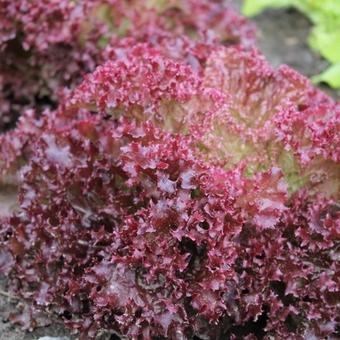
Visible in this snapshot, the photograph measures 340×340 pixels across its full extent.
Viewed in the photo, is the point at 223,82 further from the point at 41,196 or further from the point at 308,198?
the point at 41,196

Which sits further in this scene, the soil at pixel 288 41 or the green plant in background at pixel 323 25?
the soil at pixel 288 41

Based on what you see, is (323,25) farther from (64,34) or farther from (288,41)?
(64,34)

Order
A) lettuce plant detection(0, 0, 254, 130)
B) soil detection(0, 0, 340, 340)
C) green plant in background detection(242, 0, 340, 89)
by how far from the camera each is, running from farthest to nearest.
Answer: soil detection(0, 0, 340, 340)
green plant in background detection(242, 0, 340, 89)
lettuce plant detection(0, 0, 254, 130)

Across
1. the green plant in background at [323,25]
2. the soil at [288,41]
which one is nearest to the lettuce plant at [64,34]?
the green plant in background at [323,25]

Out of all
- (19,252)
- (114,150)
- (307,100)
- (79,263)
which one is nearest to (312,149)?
(307,100)

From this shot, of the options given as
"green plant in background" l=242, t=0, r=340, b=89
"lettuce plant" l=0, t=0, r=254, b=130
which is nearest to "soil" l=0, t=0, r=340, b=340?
"green plant in background" l=242, t=0, r=340, b=89

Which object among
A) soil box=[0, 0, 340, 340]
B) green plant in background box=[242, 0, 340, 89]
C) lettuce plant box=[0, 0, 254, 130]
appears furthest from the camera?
soil box=[0, 0, 340, 340]

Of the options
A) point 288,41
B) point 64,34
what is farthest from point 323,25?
point 64,34

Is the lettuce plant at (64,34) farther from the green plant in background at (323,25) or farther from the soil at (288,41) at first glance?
the soil at (288,41)

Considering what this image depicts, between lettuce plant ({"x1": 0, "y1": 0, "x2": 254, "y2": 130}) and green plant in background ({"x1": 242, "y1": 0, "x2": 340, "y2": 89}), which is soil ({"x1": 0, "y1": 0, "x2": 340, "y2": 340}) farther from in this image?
lettuce plant ({"x1": 0, "y1": 0, "x2": 254, "y2": 130})
